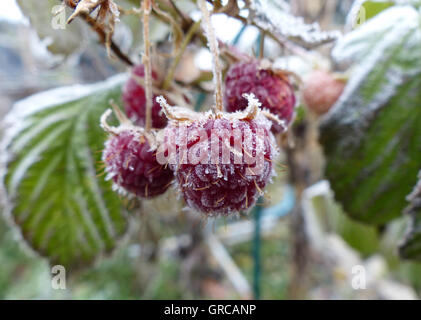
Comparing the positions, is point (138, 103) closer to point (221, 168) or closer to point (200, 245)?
point (221, 168)

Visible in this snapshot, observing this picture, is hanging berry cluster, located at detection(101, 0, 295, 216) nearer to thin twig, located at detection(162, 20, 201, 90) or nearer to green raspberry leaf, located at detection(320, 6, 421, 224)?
thin twig, located at detection(162, 20, 201, 90)

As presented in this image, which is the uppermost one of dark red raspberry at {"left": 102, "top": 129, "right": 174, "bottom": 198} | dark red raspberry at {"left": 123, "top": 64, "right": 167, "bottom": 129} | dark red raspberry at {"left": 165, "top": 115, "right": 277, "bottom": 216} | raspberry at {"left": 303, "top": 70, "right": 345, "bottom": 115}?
Answer: raspberry at {"left": 303, "top": 70, "right": 345, "bottom": 115}

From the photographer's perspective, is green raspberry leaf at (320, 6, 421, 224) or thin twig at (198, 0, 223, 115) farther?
green raspberry leaf at (320, 6, 421, 224)

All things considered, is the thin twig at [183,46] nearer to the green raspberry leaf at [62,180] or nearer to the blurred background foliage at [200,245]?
the blurred background foliage at [200,245]

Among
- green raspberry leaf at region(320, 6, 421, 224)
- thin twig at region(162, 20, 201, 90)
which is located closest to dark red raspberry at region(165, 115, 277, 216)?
thin twig at region(162, 20, 201, 90)

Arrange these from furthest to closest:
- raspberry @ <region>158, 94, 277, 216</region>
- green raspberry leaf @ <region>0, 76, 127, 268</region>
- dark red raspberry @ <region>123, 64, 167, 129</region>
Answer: green raspberry leaf @ <region>0, 76, 127, 268</region>
dark red raspberry @ <region>123, 64, 167, 129</region>
raspberry @ <region>158, 94, 277, 216</region>

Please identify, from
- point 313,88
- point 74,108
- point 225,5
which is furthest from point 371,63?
point 74,108

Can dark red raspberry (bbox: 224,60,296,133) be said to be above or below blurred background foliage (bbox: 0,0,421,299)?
below
